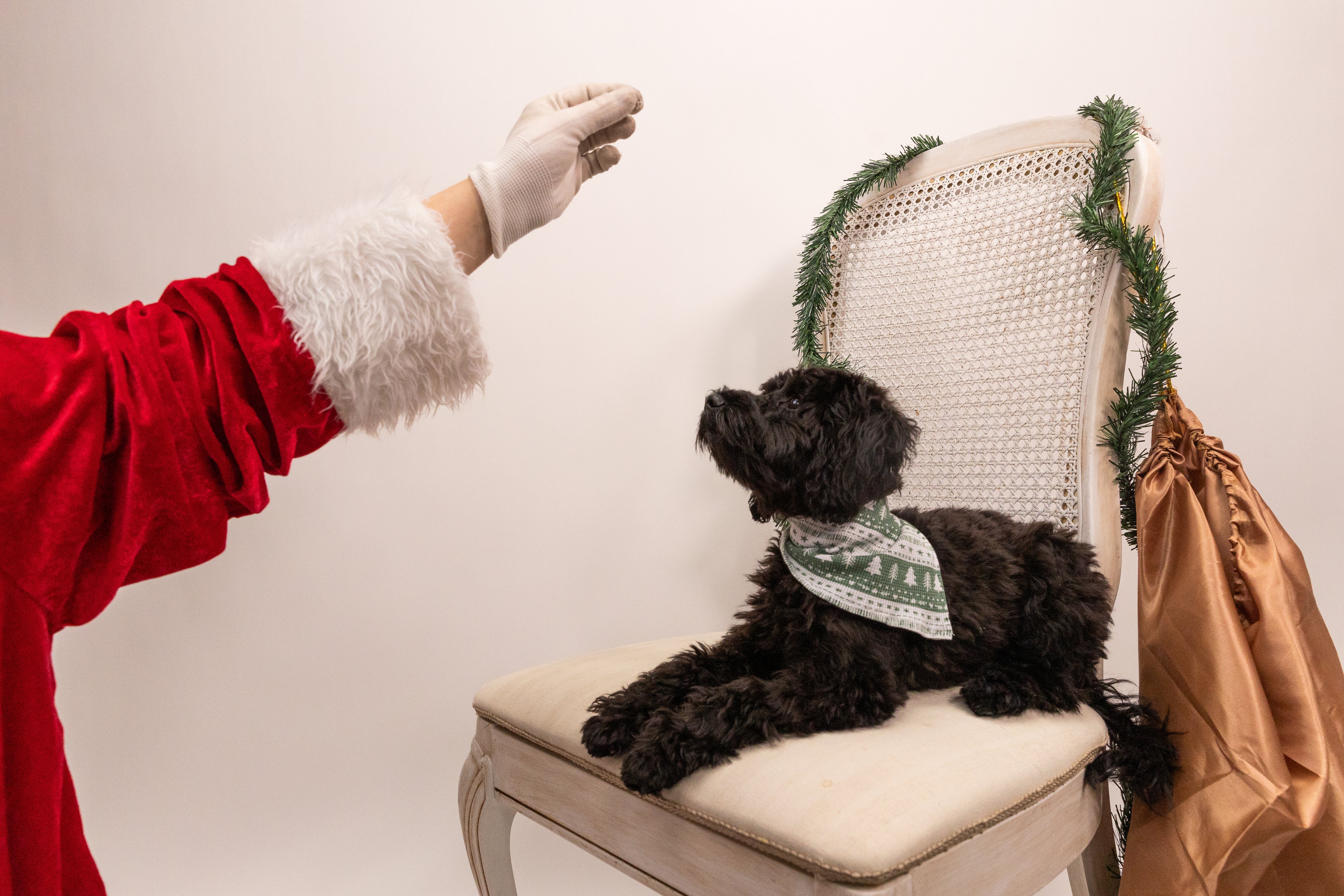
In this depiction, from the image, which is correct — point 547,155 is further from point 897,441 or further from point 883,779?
point 883,779

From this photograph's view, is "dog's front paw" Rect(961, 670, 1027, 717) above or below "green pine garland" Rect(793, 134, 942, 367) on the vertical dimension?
below

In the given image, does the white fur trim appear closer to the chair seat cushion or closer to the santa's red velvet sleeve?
the santa's red velvet sleeve

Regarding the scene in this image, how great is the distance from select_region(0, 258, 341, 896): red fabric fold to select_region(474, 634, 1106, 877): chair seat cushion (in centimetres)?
50

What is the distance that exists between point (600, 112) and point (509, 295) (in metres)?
0.85

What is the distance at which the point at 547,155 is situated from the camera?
792mm

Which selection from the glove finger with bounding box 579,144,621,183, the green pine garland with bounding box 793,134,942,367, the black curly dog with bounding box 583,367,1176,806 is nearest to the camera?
the black curly dog with bounding box 583,367,1176,806

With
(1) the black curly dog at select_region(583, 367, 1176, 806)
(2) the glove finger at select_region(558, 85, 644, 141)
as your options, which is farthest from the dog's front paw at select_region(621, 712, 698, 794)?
(2) the glove finger at select_region(558, 85, 644, 141)

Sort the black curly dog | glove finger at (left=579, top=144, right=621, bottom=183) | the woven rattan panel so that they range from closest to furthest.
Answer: the black curly dog, glove finger at (left=579, top=144, right=621, bottom=183), the woven rattan panel

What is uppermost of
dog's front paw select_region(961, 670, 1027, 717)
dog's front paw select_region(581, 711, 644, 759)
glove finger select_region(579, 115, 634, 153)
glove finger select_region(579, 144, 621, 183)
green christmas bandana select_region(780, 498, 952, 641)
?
glove finger select_region(579, 115, 634, 153)

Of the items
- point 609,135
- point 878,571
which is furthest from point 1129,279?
point 609,135

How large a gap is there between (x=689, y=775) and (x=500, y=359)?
43.5 inches

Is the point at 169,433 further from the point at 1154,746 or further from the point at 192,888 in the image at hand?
the point at 192,888

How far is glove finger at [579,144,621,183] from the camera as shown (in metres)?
0.92

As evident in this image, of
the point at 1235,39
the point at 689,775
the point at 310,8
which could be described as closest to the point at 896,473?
the point at 689,775
